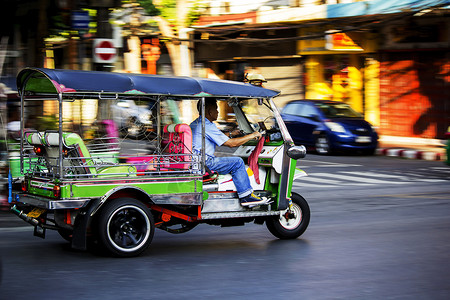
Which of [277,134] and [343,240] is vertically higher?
[277,134]

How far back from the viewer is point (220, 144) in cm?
803

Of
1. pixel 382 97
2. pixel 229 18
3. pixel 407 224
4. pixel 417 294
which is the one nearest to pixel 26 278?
pixel 417 294

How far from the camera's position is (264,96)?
27.1 ft

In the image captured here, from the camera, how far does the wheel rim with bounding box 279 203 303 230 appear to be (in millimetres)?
8586

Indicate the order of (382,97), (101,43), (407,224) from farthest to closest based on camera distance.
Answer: (382,97), (101,43), (407,224)

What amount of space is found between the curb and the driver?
12938 millimetres

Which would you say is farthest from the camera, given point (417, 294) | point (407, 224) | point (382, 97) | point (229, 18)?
point (229, 18)

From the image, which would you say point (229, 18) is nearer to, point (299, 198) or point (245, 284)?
point (299, 198)

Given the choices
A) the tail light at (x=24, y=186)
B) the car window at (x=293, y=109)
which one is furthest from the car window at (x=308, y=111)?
the tail light at (x=24, y=186)

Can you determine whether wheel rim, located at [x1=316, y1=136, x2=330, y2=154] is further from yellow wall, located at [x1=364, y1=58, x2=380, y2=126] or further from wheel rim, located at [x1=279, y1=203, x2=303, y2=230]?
wheel rim, located at [x1=279, y1=203, x2=303, y2=230]

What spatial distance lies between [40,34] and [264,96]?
6.43 m

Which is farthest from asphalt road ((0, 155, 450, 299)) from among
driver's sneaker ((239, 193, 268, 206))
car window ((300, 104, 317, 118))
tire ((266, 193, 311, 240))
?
car window ((300, 104, 317, 118))

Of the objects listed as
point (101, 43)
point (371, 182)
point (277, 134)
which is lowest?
point (371, 182)

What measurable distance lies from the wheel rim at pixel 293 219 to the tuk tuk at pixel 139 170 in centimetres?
1
